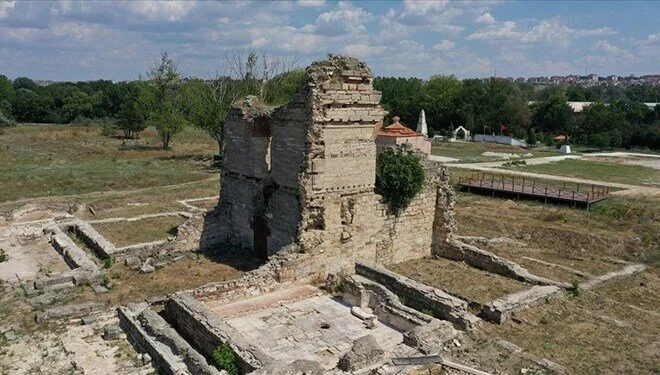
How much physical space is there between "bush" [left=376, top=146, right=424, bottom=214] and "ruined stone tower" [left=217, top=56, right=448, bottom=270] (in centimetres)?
37

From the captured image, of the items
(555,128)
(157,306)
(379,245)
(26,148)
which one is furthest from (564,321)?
(555,128)

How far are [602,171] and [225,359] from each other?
123 feet

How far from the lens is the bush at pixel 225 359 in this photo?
9.72m

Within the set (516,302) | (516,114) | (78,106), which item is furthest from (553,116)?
(78,106)

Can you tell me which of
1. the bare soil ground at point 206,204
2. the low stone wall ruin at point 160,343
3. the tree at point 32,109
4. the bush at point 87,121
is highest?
the tree at point 32,109

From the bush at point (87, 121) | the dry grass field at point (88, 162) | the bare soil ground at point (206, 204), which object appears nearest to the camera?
the bare soil ground at point (206, 204)

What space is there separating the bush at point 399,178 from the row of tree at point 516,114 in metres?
51.4

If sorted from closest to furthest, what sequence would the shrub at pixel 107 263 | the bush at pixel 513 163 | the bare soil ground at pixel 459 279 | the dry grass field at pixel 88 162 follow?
the bare soil ground at pixel 459 279 → the shrub at pixel 107 263 → the dry grass field at pixel 88 162 → the bush at pixel 513 163

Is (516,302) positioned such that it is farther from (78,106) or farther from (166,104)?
(78,106)

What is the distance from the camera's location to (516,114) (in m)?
71.2

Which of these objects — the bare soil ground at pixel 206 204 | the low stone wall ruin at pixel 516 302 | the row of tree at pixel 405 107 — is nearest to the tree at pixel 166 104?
the row of tree at pixel 405 107

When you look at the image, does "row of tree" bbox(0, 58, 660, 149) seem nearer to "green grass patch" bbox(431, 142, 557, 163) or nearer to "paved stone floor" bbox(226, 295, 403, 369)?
"green grass patch" bbox(431, 142, 557, 163)

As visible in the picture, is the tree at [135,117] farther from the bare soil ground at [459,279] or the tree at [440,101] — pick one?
the tree at [440,101]

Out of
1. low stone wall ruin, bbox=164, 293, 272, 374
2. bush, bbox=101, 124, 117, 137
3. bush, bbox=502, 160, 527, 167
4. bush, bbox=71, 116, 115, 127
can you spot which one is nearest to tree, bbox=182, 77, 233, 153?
bush, bbox=101, 124, 117, 137
